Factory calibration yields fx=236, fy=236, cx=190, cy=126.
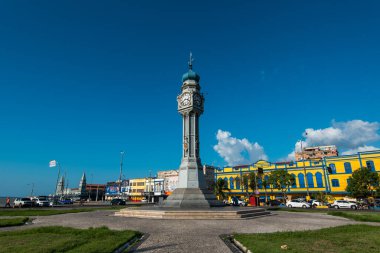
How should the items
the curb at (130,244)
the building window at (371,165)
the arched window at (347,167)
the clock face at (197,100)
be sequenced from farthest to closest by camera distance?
the arched window at (347,167) → the building window at (371,165) → the clock face at (197,100) → the curb at (130,244)

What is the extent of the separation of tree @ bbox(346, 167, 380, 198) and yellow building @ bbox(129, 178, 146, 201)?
3272 inches

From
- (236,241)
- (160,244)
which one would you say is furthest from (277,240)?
(160,244)

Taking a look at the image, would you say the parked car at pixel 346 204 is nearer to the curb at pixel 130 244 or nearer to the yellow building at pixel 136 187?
the curb at pixel 130 244

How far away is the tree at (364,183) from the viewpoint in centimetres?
4284

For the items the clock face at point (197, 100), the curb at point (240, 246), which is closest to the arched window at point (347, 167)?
the clock face at point (197, 100)

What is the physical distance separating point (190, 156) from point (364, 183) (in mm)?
36735

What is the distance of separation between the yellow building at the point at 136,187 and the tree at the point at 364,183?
273 ft

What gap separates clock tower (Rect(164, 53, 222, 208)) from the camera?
2417cm

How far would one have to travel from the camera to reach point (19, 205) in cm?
4038

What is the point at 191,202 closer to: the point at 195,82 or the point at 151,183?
the point at 195,82

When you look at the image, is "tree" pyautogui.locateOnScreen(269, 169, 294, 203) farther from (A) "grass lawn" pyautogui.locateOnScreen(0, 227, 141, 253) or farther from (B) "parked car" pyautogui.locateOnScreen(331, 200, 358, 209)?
(A) "grass lawn" pyautogui.locateOnScreen(0, 227, 141, 253)

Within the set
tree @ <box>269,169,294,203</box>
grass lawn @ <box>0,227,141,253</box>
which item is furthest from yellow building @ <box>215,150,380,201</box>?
grass lawn @ <box>0,227,141,253</box>

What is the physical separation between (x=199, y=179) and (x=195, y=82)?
12.4 metres

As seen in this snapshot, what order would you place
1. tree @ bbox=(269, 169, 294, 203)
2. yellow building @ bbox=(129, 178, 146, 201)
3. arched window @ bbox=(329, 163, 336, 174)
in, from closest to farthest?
tree @ bbox=(269, 169, 294, 203)
arched window @ bbox=(329, 163, 336, 174)
yellow building @ bbox=(129, 178, 146, 201)
